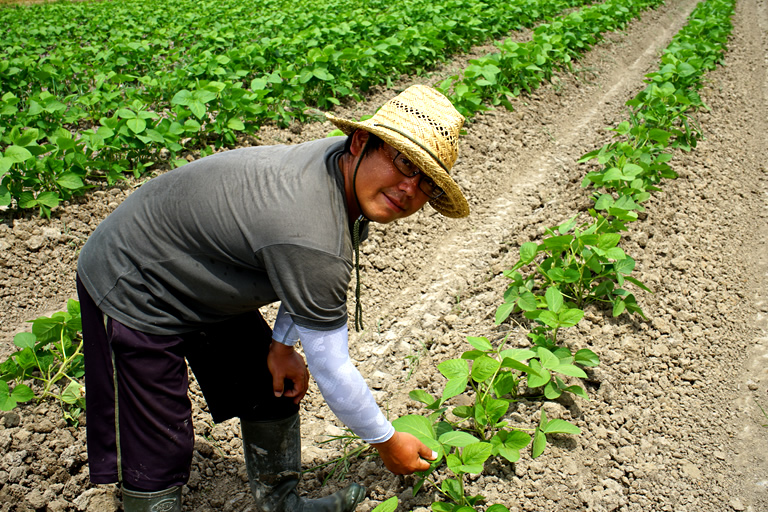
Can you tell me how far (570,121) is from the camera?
6012mm

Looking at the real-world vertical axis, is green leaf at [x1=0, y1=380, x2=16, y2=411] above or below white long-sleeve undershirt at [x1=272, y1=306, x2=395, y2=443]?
below

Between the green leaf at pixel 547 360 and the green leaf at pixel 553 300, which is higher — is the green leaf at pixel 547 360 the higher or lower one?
the lower one

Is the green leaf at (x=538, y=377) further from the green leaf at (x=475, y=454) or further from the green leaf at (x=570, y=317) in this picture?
the green leaf at (x=475, y=454)

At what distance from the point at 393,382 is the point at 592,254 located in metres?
1.12

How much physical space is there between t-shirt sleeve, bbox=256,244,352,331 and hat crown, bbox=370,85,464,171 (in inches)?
14.3

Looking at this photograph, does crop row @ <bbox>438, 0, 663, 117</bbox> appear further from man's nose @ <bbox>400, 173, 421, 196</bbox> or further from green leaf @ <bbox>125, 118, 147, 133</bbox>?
man's nose @ <bbox>400, 173, 421, 196</bbox>

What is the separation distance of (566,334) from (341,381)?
1.50 m

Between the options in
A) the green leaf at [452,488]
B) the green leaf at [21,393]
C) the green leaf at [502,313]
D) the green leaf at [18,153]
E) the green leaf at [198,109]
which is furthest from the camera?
the green leaf at [198,109]

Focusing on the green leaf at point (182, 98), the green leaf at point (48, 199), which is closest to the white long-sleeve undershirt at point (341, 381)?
the green leaf at point (48, 199)

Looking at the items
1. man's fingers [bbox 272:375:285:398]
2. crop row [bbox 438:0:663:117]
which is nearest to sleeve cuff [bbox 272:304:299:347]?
man's fingers [bbox 272:375:285:398]

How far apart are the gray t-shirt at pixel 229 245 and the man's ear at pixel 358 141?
0.05 meters

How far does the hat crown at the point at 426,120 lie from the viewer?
4.86 ft

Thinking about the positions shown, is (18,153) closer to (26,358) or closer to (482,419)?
(26,358)

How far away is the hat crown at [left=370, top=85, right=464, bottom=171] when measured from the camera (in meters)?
1.48
